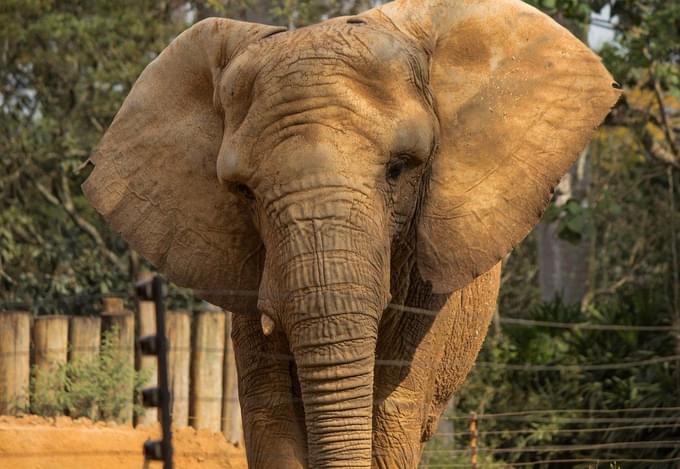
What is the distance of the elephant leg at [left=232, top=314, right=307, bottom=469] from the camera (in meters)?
5.71

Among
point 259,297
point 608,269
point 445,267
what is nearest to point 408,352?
point 445,267

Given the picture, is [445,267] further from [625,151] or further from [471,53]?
[625,151]

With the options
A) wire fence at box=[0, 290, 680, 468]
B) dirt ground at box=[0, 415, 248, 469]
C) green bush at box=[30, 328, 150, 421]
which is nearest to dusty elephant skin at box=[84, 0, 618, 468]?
dirt ground at box=[0, 415, 248, 469]

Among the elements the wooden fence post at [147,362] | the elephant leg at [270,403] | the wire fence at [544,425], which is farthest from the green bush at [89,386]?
the elephant leg at [270,403]

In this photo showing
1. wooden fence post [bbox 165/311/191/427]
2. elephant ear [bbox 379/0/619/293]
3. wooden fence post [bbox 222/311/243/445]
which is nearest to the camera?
elephant ear [bbox 379/0/619/293]

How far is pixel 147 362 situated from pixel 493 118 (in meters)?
6.55

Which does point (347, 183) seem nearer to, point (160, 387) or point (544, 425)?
point (160, 387)

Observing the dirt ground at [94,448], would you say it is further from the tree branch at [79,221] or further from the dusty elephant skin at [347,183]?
the tree branch at [79,221]

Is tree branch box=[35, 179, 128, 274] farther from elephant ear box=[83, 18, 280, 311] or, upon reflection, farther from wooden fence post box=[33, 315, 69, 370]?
elephant ear box=[83, 18, 280, 311]

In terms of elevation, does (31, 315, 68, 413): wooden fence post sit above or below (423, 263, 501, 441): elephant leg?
above

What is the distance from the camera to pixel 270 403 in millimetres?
5801

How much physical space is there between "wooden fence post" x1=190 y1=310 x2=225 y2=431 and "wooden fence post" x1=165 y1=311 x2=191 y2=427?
10cm

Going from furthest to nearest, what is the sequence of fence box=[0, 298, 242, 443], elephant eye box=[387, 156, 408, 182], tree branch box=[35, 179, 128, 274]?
tree branch box=[35, 179, 128, 274], fence box=[0, 298, 242, 443], elephant eye box=[387, 156, 408, 182]

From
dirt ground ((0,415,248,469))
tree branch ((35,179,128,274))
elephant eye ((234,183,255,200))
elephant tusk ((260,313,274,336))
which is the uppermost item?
tree branch ((35,179,128,274))
